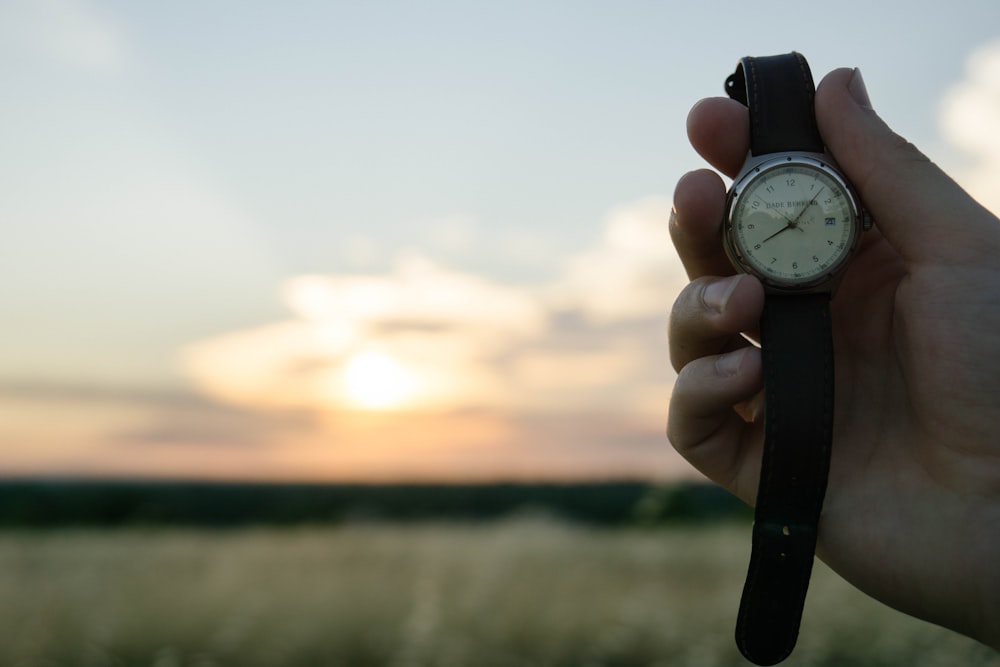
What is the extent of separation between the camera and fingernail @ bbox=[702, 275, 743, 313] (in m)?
2.34

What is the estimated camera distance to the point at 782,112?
2.51m

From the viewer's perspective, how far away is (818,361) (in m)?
2.47

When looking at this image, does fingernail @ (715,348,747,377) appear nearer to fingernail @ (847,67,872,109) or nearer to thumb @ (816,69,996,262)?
thumb @ (816,69,996,262)

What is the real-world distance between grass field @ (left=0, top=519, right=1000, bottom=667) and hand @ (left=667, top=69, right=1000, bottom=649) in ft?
12.6

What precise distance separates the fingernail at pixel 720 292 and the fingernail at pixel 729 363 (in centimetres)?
16

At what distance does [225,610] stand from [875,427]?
6.26 meters

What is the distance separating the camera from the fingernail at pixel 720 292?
234 cm

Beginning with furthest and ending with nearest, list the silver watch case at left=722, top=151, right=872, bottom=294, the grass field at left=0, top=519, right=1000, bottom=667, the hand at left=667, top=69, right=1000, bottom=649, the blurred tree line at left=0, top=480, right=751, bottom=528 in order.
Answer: the blurred tree line at left=0, top=480, right=751, bottom=528
the grass field at left=0, top=519, right=1000, bottom=667
the silver watch case at left=722, top=151, right=872, bottom=294
the hand at left=667, top=69, right=1000, bottom=649

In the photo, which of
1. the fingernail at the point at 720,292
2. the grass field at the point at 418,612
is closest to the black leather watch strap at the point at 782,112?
the fingernail at the point at 720,292

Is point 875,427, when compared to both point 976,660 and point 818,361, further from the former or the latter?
point 976,660

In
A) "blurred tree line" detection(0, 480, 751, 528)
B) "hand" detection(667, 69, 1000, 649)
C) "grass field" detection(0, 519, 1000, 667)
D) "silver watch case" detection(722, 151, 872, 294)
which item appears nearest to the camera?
"hand" detection(667, 69, 1000, 649)

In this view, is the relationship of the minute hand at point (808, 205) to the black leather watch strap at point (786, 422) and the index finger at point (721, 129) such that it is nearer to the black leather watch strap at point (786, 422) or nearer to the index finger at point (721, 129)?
the black leather watch strap at point (786, 422)

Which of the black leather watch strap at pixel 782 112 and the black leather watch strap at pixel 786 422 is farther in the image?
the black leather watch strap at pixel 782 112

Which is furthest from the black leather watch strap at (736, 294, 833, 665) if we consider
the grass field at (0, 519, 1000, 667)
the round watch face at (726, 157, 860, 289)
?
the grass field at (0, 519, 1000, 667)
